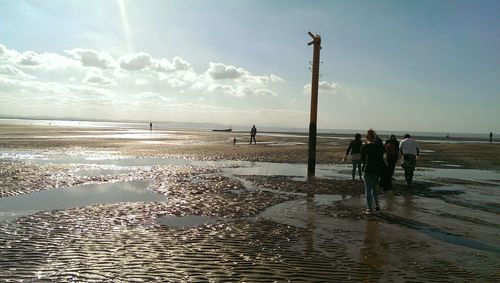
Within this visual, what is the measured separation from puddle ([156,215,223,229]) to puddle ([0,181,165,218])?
2.35 meters

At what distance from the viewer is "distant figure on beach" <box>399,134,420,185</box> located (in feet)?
47.9

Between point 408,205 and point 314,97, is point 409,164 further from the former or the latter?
point 314,97

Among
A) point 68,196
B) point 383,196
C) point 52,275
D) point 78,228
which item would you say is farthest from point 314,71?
point 52,275

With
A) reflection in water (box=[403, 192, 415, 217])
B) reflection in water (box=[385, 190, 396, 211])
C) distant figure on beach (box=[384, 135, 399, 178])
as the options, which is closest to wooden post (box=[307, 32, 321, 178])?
distant figure on beach (box=[384, 135, 399, 178])

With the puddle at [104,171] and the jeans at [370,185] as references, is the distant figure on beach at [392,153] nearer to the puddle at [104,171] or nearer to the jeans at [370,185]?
the jeans at [370,185]

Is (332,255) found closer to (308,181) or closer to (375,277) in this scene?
(375,277)

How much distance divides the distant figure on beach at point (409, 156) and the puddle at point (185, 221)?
9128 millimetres

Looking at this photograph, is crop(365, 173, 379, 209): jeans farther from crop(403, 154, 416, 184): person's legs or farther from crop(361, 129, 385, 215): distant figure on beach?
crop(403, 154, 416, 184): person's legs

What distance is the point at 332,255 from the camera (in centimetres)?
627

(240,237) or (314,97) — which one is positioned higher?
(314,97)

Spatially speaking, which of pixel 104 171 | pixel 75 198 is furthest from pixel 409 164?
pixel 104 171

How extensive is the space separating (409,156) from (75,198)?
12.1 metres

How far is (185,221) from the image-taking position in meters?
8.49

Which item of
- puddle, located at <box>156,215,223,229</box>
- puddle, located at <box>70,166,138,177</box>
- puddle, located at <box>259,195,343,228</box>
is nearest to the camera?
puddle, located at <box>156,215,223,229</box>
